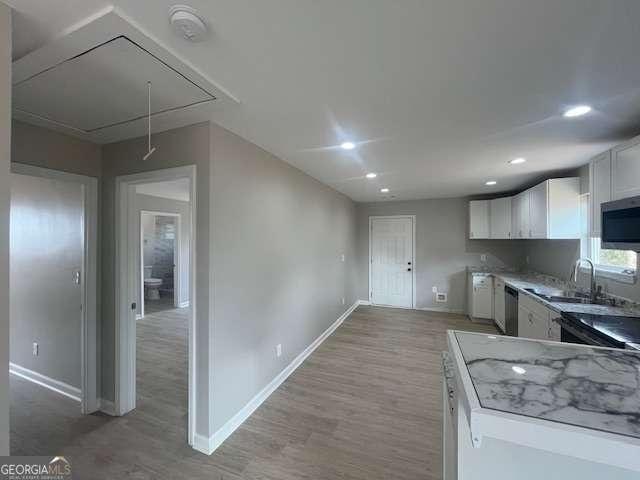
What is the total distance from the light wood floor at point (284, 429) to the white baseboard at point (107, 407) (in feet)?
0.19

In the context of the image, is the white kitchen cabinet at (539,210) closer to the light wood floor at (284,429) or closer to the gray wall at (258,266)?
the light wood floor at (284,429)

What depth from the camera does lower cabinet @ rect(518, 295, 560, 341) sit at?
93.8 inches

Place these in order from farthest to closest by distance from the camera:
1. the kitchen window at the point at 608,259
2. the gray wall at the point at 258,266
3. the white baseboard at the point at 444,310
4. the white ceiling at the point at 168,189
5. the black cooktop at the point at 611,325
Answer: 1. the white baseboard at the point at 444,310
2. the white ceiling at the point at 168,189
3. the kitchen window at the point at 608,259
4. the gray wall at the point at 258,266
5. the black cooktop at the point at 611,325

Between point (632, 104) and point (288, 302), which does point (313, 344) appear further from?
point (632, 104)

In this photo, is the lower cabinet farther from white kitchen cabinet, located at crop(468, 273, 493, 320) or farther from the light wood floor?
white kitchen cabinet, located at crop(468, 273, 493, 320)

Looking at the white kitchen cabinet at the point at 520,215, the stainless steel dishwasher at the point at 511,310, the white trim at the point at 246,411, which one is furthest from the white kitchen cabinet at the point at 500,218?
the white trim at the point at 246,411

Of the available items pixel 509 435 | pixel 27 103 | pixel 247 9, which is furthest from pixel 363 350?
pixel 27 103

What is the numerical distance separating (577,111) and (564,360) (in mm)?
1762

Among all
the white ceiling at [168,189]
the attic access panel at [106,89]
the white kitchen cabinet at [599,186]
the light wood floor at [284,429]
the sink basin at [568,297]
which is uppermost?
the white ceiling at [168,189]

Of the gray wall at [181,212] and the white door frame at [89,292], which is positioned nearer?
the white door frame at [89,292]

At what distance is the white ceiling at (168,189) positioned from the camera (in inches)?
172

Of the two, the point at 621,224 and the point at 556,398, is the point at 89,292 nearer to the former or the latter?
the point at 556,398

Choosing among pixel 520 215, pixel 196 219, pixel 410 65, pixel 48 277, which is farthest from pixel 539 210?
pixel 48 277

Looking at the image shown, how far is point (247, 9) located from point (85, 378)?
3.06 meters
